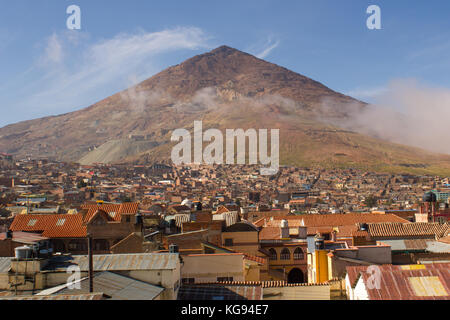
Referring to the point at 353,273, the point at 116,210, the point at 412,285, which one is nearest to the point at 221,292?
the point at 353,273

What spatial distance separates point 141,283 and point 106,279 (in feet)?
3.76

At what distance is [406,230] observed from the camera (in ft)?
109

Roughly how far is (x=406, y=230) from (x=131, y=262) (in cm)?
2027

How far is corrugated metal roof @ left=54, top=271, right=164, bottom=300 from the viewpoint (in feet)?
50.1

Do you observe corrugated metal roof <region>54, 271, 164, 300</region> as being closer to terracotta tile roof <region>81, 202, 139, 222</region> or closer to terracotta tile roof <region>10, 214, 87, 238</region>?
terracotta tile roof <region>81, 202, 139, 222</region>

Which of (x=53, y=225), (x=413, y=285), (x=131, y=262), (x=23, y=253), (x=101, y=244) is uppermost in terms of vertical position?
(x=23, y=253)

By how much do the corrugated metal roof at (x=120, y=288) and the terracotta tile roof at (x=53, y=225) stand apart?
597 inches

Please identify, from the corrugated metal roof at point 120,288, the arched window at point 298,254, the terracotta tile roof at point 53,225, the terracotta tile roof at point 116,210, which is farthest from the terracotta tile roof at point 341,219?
the corrugated metal roof at point 120,288

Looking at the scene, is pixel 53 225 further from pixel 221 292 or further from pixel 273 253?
pixel 221 292

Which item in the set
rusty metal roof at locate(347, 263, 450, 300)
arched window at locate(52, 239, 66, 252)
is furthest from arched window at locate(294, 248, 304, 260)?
rusty metal roof at locate(347, 263, 450, 300)

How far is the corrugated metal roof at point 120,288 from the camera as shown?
1528cm

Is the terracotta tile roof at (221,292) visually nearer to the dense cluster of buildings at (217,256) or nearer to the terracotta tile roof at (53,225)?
the dense cluster of buildings at (217,256)
